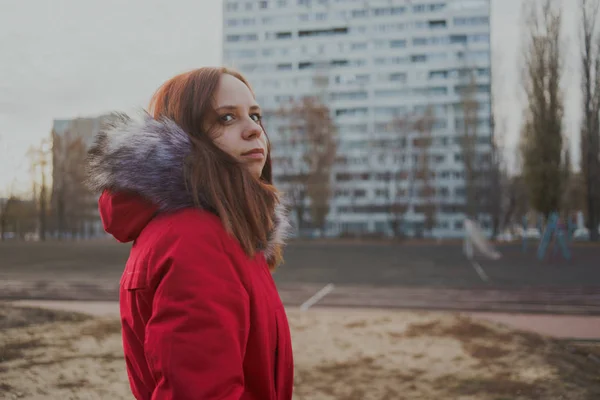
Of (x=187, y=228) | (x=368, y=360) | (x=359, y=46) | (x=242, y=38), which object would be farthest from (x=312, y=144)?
(x=187, y=228)

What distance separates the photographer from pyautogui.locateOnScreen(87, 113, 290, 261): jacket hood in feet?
4.02

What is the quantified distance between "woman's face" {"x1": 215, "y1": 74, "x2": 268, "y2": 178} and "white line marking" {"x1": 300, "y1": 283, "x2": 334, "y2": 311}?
7.06 m

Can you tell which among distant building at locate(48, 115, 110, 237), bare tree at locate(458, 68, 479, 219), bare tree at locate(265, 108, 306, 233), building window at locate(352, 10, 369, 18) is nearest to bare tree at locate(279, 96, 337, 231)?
bare tree at locate(265, 108, 306, 233)

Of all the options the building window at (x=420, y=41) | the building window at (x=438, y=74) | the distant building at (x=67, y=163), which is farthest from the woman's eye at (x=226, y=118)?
the building window at (x=420, y=41)

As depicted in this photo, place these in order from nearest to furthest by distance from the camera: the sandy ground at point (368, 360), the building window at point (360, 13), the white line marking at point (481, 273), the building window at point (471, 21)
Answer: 1. the sandy ground at point (368, 360)
2. the white line marking at point (481, 273)
3. the building window at point (471, 21)
4. the building window at point (360, 13)

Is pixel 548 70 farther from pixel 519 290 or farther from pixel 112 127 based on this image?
pixel 112 127

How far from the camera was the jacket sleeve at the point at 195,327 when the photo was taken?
1035 mm

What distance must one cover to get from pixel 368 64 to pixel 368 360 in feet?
235

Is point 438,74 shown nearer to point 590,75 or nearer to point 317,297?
point 590,75

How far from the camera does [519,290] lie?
1057 centimetres

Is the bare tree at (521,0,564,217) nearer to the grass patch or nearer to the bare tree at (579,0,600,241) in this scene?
the bare tree at (579,0,600,241)

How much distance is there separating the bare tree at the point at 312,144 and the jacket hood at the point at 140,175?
4123 centimetres

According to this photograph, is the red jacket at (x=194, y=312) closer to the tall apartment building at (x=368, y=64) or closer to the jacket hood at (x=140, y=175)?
the jacket hood at (x=140, y=175)

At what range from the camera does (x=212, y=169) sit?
4.05ft
